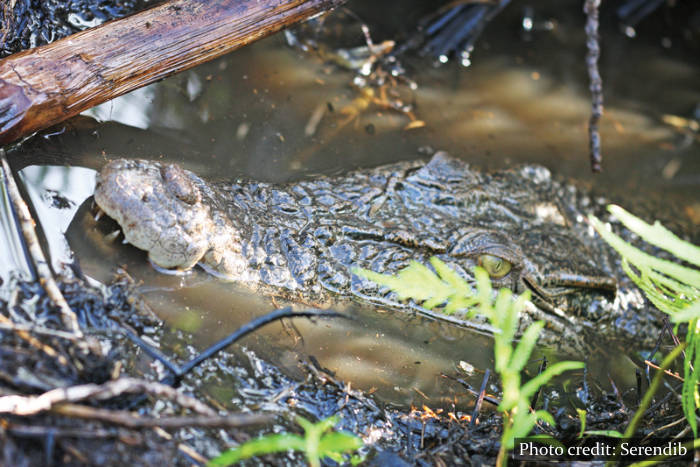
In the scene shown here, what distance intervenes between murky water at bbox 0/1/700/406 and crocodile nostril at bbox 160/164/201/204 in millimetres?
347

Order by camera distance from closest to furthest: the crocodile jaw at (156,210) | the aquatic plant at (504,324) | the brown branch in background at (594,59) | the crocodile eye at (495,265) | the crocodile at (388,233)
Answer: the aquatic plant at (504,324)
the crocodile jaw at (156,210)
the crocodile at (388,233)
the crocodile eye at (495,265)
the brown branch in background at (594,59)

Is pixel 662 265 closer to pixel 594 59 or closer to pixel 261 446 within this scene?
pixel 261 446

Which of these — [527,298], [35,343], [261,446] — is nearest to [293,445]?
[261,446]

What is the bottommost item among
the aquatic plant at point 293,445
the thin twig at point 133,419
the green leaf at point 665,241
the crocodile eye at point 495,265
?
the crocodile eye at point 495,265

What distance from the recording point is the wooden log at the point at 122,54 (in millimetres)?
2469

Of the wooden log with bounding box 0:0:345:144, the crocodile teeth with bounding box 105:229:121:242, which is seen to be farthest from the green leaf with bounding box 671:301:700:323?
the wooden log with bounding box 0:0:345:144

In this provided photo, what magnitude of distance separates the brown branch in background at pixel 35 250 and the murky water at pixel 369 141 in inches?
2.5

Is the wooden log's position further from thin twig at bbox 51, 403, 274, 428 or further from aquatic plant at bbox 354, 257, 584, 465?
aquatic plant at bbox 354, 257, 584, 465

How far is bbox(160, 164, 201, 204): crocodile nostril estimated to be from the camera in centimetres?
243

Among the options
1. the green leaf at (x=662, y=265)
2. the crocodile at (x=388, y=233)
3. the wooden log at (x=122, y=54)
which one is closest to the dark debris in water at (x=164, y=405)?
the crocodile at (x=388, y=233)

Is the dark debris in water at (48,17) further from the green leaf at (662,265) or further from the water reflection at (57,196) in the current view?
the green leaf at (662,265)

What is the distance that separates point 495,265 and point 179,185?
177cm

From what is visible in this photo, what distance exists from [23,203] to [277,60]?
2.13m

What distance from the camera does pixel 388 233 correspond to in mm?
3098
